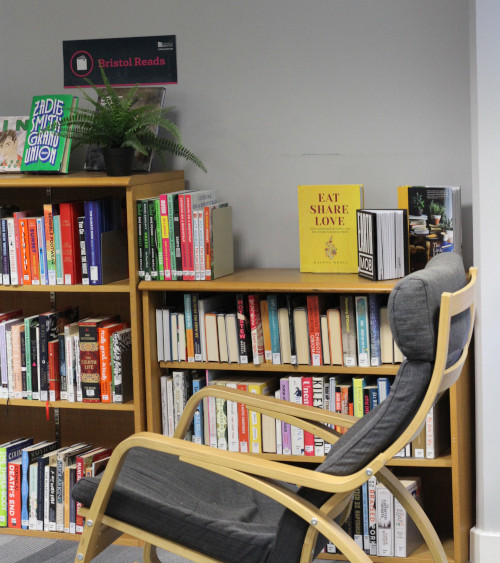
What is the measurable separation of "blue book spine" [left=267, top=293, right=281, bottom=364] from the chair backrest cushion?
1015 mm

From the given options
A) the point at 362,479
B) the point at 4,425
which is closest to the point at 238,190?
the point at 4,425

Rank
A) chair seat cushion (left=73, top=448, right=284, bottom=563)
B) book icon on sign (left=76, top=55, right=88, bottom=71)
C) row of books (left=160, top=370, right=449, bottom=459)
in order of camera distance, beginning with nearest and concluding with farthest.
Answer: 1. chair seat cushion (left=73, top=448, right=284, bottom=563)
2. row of books (left=160, top=370, right=449, bottom=459)
3. book icon on sign (left=76, top=55, right=88, bottom=71)

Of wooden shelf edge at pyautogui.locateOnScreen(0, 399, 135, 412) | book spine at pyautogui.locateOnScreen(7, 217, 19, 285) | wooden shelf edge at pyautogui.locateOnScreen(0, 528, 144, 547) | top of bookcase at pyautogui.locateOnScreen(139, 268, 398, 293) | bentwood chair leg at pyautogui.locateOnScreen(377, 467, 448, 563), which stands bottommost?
wooden shelf edge at pyautogui.locateOnScreen(0, 528, 144, 547)

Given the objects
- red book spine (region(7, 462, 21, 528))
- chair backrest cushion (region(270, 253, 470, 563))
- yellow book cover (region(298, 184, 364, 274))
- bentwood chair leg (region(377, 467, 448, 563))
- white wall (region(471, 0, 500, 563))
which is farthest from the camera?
red book spine (region(7, 462, 21, 528))

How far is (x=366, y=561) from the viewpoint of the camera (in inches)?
79.3

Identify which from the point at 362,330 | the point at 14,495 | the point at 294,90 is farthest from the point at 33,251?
the point at 362,330

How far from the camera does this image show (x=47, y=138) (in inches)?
134

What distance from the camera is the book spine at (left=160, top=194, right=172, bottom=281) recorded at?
125 inches

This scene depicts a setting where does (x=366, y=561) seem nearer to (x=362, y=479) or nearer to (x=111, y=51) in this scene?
(x=362, y=479)

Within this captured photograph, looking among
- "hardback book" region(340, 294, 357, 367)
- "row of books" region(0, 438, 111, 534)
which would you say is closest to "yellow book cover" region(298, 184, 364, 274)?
"hardback book" region(340, 294, 357, 367)

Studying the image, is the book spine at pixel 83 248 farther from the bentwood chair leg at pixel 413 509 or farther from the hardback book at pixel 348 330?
the bentwood chair leg at pixel 413 509

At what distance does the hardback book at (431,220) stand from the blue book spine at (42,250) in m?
1.33

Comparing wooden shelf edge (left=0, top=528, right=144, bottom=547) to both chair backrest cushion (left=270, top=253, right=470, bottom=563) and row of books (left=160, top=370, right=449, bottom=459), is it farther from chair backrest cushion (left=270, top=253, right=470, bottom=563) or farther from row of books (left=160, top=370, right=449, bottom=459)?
chair backrest cushion (left=270, top=253, right=470, bottom=563)

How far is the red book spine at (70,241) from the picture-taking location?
328 cm
